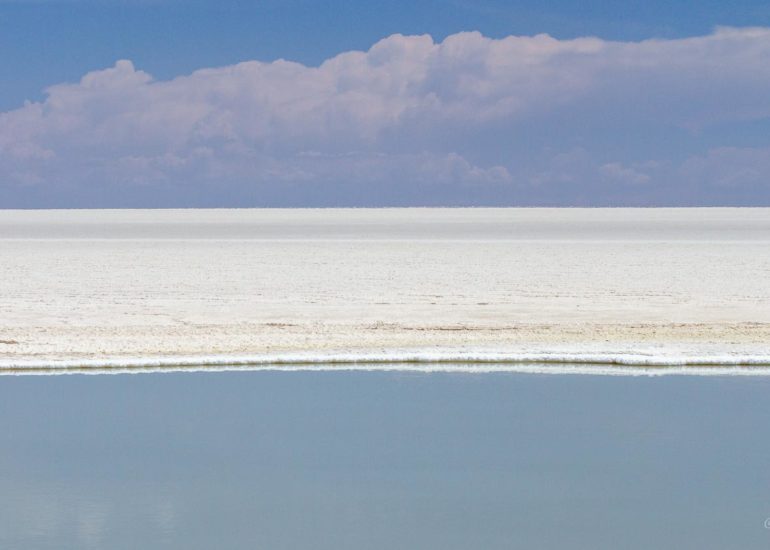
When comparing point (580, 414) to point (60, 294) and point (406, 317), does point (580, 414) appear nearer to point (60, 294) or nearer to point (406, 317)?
point (406, 317)

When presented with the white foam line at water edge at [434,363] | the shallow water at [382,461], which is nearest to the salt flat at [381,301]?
the white foam line at water edge at [434,363]

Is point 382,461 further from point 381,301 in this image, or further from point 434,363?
point 381,301

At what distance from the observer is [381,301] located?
50.9 ft

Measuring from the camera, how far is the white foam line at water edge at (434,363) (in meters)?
10.1

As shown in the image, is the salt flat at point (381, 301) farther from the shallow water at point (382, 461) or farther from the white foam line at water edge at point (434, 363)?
the shallow water at point (382, 461)

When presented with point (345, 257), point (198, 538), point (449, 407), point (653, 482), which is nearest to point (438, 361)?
point (449, 407)

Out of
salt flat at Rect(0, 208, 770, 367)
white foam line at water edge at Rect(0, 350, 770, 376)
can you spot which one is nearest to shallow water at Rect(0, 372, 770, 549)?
white foam line at water edge at Rect(0, 350, 770, 376)

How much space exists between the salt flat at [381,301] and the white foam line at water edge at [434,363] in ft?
0.52

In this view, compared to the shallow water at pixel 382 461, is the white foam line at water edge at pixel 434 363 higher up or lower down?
higher up

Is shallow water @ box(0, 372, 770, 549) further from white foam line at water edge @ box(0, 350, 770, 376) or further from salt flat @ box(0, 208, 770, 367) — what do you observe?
salt flat @ box(0, 208, 770, 367)

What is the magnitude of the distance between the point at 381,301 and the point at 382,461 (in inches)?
324

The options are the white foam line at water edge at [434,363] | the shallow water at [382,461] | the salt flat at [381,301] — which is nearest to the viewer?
→ the shallow water at [382,461]

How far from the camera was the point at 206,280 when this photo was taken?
1858cm

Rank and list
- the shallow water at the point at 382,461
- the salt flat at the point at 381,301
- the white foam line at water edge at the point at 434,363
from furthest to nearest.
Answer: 1. the salt flat at the point at 381,301
2. the white foam line at water edge at the point at 434,363
3. the shallow water at the point at 382,461
